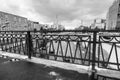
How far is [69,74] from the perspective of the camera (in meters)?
2.11

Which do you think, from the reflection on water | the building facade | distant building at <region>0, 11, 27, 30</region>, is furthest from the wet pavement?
distant building at <region>0, 11, 27, 30</region>

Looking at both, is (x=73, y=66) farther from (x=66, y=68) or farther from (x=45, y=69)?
(x=45, y=69)

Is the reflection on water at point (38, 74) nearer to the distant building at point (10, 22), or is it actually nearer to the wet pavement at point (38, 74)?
the wet pavement at point (38, 74)

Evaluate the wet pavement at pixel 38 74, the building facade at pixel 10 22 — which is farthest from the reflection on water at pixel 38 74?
the building facade at pixel 10 22

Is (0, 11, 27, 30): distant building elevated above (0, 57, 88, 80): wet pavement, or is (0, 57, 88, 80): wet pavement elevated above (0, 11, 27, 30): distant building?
(0, 11, 27, 30): distant building

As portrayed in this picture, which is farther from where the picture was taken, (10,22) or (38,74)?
(10,22)

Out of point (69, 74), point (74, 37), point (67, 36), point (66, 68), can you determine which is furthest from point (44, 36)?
point (69, 74)

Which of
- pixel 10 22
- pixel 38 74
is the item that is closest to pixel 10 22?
pixel 10 22

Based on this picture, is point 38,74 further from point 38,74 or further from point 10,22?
point 10,22

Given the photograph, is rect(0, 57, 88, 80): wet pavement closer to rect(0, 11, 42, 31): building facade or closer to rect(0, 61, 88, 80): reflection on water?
rect(0, 61, 88, 80): reflection on water

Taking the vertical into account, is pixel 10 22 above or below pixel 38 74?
above

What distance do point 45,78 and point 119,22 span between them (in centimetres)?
2947

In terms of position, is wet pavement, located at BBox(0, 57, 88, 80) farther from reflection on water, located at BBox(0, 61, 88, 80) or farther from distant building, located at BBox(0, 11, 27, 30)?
distant building, located at BBox(0, 11, 27, 30)

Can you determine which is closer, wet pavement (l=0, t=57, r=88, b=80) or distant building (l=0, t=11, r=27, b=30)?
wet pavement (l=0, t=57, r=88, b=80)
